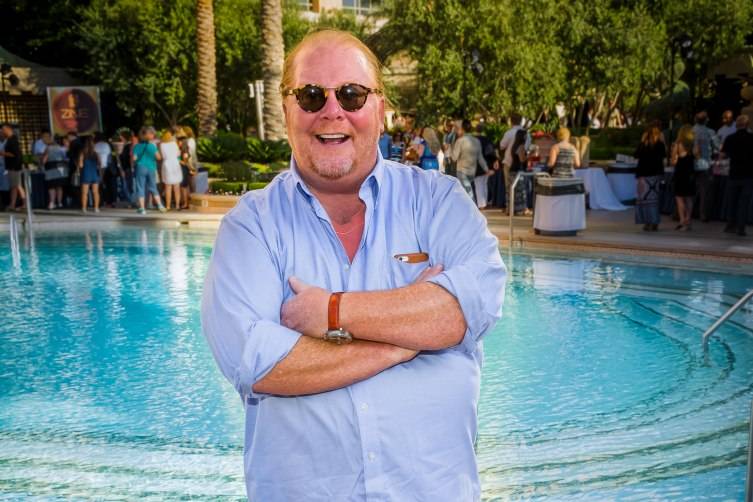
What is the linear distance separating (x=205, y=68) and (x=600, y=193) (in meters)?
11.8

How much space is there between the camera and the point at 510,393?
6.66m

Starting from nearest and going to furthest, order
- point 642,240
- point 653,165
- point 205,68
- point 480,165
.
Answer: point 642,240 < point 653,165 < point 480,165 < point 205,68

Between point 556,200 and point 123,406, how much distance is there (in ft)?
28.9

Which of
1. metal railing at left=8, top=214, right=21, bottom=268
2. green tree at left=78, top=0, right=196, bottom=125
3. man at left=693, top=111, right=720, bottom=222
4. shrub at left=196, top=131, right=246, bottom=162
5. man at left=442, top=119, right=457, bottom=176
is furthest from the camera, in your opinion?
green tree at left=78, top=0, right=196, bottom=125

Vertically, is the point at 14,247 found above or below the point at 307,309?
below

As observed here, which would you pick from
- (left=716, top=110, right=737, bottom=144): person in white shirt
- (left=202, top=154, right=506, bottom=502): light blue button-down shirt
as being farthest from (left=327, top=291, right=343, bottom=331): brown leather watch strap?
(left=716, top=110, right=737, bottom=144): person in white shirt

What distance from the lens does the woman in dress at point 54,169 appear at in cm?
1945

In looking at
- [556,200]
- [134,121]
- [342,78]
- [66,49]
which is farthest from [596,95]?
[342,78]

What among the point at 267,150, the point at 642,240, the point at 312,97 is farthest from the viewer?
the point at 267,150

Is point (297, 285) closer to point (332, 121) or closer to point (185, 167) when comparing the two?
point (332, 121)

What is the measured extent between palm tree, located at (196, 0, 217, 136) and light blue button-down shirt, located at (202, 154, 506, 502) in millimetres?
22882

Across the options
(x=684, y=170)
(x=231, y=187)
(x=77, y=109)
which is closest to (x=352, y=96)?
(x=684, y=170)

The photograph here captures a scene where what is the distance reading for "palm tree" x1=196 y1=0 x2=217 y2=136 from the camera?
24797 millimetres

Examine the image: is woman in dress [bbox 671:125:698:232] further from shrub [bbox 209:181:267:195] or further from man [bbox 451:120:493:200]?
shrub [bbox 209:181:267:195]
